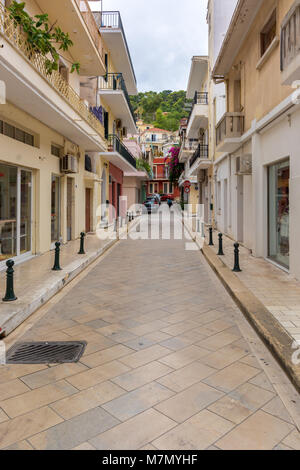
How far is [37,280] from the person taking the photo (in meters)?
7.37

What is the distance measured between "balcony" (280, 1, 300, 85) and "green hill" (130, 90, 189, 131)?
87.2 meters

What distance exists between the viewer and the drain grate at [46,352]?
4055mm

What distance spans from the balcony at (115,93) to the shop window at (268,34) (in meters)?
10.3

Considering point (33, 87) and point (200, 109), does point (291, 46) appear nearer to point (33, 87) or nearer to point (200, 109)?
point (33, 87)

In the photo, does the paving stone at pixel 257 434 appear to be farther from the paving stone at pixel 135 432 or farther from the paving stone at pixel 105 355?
the paving stone at pixel 105 355

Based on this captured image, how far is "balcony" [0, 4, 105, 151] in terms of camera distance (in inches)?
262

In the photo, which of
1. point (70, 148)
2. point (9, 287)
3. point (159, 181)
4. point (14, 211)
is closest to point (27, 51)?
point (14, 211)

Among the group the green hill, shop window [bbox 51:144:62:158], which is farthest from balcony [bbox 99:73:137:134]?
the green hill

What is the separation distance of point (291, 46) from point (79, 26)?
7.60 meters

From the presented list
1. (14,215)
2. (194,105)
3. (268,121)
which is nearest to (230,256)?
(268,121)

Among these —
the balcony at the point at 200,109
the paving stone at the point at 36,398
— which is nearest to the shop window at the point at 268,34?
the paving stone at the point at 36,398

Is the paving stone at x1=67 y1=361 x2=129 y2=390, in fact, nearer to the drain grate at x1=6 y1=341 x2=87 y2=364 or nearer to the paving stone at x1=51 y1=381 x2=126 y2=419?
the paving stone at x1=51 y1=381 x2=126 y2=419

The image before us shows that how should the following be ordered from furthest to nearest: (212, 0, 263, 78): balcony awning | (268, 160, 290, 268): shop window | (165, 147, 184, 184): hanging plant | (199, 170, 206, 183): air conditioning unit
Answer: (165, 147, 184, 184): hanging plant → (199, 170, 206, 183): air conditioning unit → (212, 0, 263, 78): balcony awning → (268, 160, 290, 268): shop window

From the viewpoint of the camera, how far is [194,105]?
2384cm
